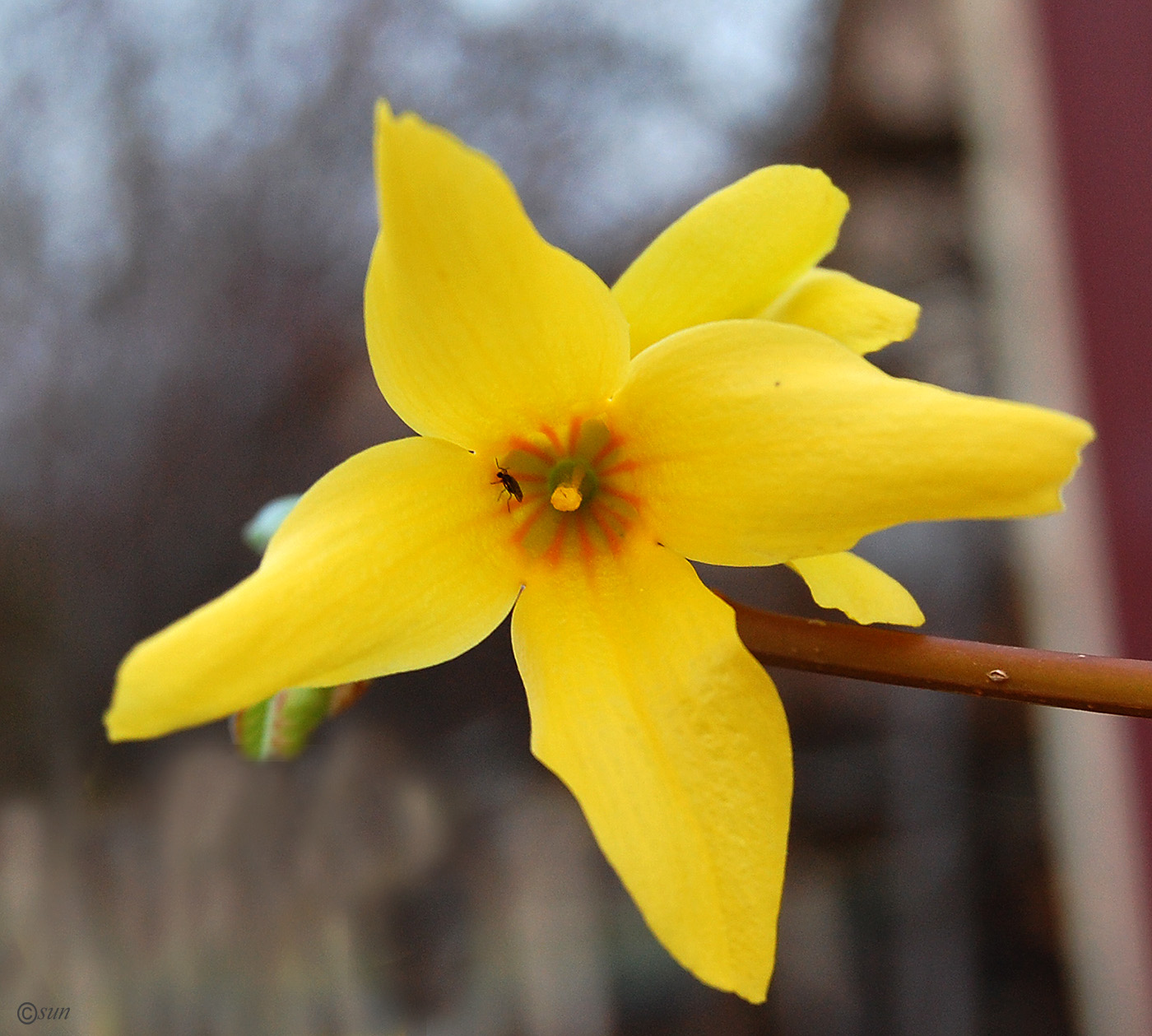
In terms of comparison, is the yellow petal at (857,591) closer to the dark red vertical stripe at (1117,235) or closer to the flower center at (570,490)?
the flower center at (570,490)

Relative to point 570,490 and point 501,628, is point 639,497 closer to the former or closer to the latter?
point 570,490

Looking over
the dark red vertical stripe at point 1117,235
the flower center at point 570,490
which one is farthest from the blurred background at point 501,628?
the flower center at point 570,490

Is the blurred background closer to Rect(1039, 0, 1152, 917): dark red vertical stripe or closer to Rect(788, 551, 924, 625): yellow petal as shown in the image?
Rect(1039, 0, 1152, 917): dark red vertical stripe

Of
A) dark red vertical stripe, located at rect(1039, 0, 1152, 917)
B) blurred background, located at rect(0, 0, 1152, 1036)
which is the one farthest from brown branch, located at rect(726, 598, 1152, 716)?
dark red vertical stripe, located at rect(1039, 0, 1152, 917)

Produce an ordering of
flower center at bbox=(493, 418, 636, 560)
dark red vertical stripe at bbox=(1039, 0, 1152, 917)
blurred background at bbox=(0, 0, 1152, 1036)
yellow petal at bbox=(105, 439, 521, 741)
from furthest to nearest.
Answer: dark red vertical stripe at bbox=(1039, 0, 1152, 917), blurred background at bbox=(0, 0, 1152, 1036), flower center at bbox=(493, 418, 636, 560), yellow petal at bbox=(105, 439, 521, 741)

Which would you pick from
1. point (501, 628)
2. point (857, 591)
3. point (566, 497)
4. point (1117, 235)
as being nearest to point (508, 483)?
point (566, 497)

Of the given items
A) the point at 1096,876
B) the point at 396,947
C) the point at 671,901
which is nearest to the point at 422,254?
the point at 671,901

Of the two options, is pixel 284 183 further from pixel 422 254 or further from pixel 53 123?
pixel 422 254
